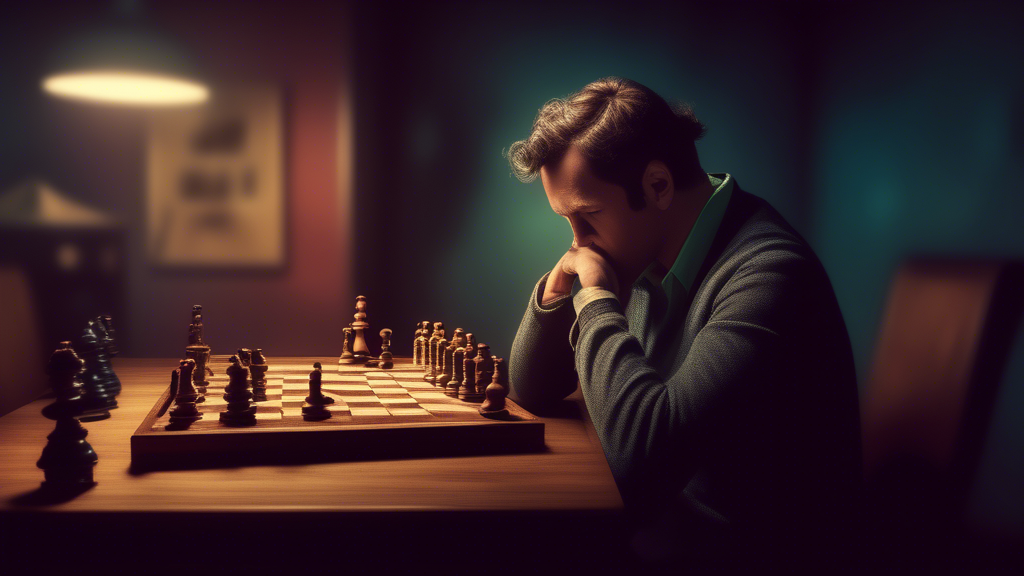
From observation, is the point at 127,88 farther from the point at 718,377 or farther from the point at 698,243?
the point at 718,377

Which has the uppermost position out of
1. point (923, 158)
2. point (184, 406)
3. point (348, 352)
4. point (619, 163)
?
point (923, 158)

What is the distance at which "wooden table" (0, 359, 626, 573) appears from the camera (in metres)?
0.97

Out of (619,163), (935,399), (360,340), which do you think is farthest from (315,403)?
(935,399)

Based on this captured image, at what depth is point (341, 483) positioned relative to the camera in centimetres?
111

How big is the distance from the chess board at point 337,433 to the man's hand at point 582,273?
13.7 inches

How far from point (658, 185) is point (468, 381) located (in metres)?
0.66

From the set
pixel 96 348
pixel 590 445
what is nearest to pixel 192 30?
pixel 96 348

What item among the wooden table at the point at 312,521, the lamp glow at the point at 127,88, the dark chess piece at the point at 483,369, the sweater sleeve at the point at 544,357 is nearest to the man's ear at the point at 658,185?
the sweater sleeve at the point at 544,357

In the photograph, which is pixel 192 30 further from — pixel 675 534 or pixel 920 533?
pixel 920 533

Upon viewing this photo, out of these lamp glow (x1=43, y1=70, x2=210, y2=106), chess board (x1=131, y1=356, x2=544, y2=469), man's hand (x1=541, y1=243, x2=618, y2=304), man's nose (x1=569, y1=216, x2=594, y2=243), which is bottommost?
chess board (x1=131, y1=356, x2=544, y2=469)

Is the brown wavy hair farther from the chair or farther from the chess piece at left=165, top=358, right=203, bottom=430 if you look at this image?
the chess piece at left=165, top=358, right=203, bottom=430

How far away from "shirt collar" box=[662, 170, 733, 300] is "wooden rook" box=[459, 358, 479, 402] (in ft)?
1.67

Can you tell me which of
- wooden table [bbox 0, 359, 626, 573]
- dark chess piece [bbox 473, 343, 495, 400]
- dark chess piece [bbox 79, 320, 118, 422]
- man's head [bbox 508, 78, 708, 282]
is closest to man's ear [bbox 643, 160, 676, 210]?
man's head [bbox 508, 78, 708, 282]

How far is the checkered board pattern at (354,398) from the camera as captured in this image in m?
1.39
